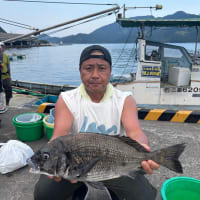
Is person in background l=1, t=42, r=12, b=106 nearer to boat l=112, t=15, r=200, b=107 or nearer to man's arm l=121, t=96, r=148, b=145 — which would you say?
boat l=112, t=15, r=200, b=107

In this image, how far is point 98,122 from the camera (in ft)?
8.25

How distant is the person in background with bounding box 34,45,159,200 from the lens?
86.2 inches

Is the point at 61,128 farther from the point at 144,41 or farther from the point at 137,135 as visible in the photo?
the point at 144,41

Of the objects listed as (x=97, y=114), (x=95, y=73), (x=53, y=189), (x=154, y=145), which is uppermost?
(x=95, y=73)

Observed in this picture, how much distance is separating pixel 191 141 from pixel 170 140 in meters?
0.45

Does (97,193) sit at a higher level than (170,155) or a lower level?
lower

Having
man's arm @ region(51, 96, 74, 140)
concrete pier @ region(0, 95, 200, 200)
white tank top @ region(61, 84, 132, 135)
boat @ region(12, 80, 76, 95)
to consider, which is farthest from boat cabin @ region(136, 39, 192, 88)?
man's arm @ region(51, 96, 74, 140)

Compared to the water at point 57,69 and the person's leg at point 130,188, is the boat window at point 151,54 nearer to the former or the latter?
the water at point 57,69

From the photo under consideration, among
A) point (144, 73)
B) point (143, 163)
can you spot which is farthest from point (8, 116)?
point (144, 73)

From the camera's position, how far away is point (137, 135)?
238 centimetres

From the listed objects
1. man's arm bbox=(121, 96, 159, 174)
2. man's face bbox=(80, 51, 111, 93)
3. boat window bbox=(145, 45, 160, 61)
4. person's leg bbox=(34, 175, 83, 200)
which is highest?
boat window bbox=(145, 45, 160, 61)

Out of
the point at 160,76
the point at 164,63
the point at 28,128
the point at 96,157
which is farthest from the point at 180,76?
the point at 96,157

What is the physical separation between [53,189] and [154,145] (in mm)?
2648

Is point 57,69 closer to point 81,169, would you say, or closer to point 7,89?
point 7,89
